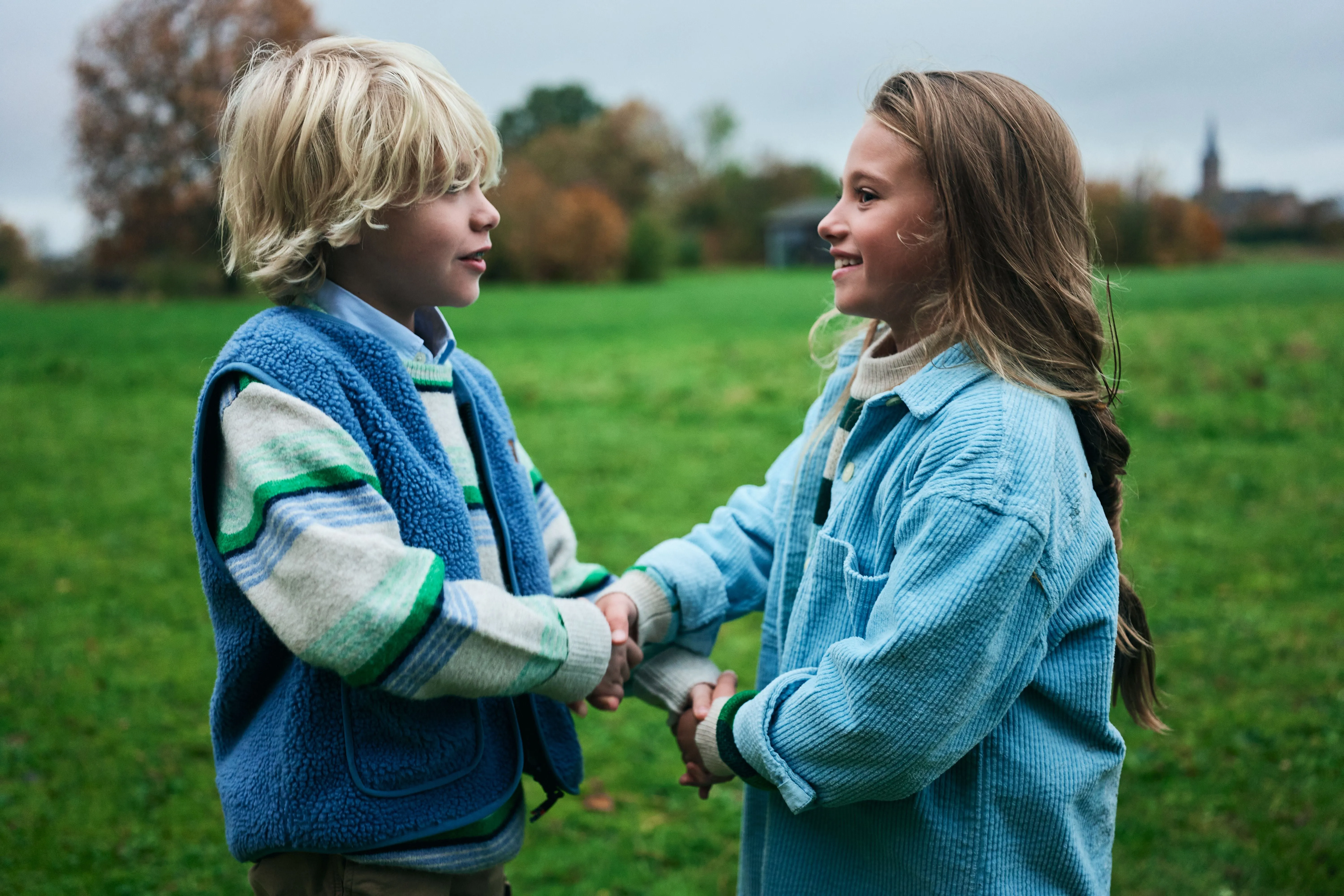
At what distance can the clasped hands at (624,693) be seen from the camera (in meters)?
1.89

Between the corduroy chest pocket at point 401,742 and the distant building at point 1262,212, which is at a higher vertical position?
the distant building at point 1262,212

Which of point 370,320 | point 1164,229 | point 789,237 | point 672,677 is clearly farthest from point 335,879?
point 789,237

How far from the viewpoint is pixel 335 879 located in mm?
1626

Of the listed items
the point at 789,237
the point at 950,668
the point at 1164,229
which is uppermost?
the point at 789,237

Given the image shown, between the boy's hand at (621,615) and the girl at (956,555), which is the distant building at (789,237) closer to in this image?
the boy's hand at (621,615)

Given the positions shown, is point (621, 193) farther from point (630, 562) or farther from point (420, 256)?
point (420, 256)

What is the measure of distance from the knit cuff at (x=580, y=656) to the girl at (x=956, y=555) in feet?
0.75

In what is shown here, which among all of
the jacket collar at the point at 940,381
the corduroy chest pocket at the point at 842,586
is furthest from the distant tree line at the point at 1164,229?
the corduroy chest pocket at the point at 842,586

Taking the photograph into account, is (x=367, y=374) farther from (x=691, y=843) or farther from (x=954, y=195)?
(x=691, y=843)

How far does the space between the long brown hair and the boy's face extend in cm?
75

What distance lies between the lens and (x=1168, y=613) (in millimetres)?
5352

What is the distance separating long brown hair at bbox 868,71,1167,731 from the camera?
1.59m

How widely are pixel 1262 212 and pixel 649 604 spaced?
48065 mm

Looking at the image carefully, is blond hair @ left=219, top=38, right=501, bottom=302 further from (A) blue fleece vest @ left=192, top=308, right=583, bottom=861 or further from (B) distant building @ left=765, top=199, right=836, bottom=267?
(B) distant building @ left=765, top=199, right=836, bottom=267
